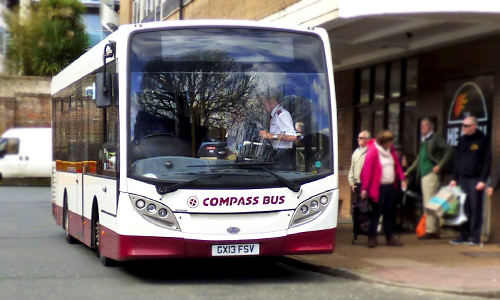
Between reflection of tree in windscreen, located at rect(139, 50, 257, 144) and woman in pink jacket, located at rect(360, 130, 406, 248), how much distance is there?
364 centimetres

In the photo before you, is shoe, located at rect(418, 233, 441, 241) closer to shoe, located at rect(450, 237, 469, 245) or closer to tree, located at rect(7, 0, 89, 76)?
shoe, located at rect(450, 237, 469, 245)

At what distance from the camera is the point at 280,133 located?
9617 mm

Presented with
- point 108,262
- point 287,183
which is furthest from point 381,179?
point 108,262

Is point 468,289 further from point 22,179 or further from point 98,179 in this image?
point 22,179

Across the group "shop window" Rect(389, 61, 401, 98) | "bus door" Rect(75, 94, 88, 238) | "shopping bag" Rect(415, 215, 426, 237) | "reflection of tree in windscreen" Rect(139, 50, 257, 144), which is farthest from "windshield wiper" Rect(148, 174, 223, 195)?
"shop window" Rect(389, 61, 401, 98)

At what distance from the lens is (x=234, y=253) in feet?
30.7

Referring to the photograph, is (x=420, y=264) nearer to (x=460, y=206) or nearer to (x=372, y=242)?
(x=372, y=242)

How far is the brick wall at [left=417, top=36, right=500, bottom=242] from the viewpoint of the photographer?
12.8m

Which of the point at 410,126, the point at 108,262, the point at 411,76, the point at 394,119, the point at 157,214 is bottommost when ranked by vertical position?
the point at 108,262

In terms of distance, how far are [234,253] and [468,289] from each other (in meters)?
2.41

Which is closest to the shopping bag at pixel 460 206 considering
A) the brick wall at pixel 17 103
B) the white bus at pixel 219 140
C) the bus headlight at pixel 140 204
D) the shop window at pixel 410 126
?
the shop window at pixel 410 126

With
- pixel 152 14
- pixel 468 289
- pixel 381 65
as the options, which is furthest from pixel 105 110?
pixel 152 14

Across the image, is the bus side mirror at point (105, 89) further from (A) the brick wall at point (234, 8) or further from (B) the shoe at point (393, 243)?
(A) the brick wall at point (234, 8)

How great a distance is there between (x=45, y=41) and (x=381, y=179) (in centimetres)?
1344
